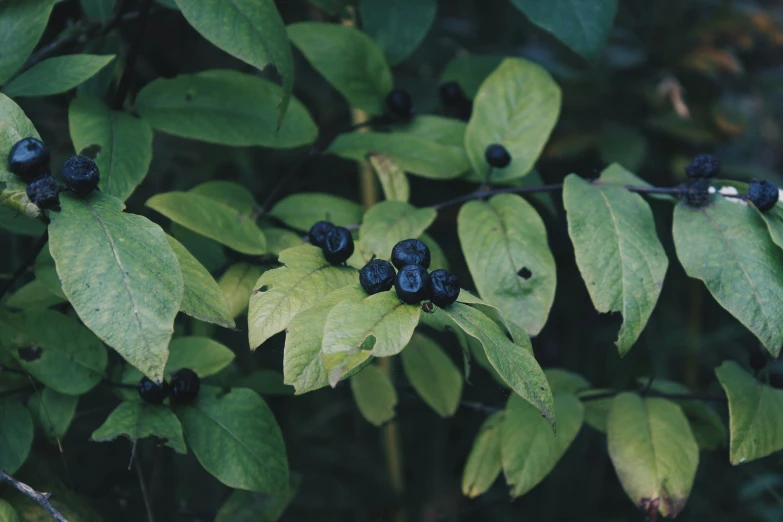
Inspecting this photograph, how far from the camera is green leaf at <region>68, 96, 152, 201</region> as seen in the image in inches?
43.7

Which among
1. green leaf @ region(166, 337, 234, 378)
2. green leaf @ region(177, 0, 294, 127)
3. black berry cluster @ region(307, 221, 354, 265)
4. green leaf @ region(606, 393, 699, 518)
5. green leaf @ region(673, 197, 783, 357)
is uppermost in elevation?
green leaf @ region(177, 0, 294, 127)

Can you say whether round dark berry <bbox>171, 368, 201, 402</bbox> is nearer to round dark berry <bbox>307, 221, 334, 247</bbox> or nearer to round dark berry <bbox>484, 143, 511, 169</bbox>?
round dark berry <bbox>307, 221, 334, 247</bbox>

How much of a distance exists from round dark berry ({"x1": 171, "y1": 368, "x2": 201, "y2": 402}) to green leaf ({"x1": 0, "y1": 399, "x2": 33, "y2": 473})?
0.80ft

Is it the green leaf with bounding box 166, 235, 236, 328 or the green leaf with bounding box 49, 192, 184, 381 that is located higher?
the green leaf with bounding box 49, 192, 184, 381

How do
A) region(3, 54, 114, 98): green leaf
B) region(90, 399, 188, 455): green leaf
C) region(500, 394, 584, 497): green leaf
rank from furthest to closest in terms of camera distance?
region(500, 394, 584, 497): green leaf < region(3, 54, 114, 98): green leaf < region(90, 399, 188, 455): green leaf

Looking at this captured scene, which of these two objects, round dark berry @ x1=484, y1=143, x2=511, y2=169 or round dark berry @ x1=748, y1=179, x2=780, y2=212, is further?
round dark berry @ x1=484, y1=143, x2=511, y2=169

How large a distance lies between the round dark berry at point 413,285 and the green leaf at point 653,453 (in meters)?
0.59

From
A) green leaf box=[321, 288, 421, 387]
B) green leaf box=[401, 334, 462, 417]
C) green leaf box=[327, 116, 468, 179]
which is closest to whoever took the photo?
green leaf box=[321, 288, 421, 387]

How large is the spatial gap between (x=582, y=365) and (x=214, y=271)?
158cm

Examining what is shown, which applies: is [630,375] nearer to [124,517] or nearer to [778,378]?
[778,378]

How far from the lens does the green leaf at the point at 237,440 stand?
1.10 m

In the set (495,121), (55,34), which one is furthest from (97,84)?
(495,121)

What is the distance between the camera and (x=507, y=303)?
1.13 metres

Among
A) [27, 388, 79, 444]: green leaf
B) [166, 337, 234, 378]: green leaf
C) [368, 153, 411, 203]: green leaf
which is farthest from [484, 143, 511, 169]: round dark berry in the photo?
[27, 388, 79, 444]: green leaf
